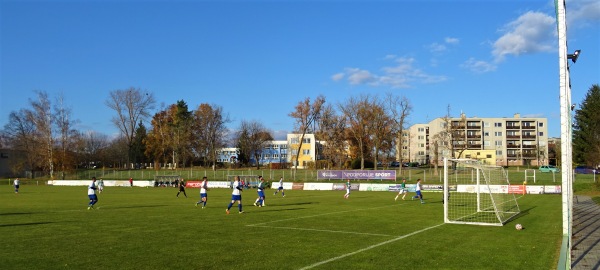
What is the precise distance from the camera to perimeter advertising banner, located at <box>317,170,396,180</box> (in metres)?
57.7

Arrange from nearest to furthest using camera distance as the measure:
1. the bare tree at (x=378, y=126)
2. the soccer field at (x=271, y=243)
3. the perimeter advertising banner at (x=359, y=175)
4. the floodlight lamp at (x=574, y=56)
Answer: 1. the soccer field at (x=271, y=243)
2. the floodlight lamp at (x=574, y=56)
3. the perimeter advertising banner at (x=359, y=175)
4. the bare tree at (x=378, y=126)

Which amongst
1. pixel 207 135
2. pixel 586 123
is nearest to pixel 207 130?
pixel 207 135

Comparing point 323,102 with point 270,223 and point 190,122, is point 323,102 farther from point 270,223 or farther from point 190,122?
point 270,223

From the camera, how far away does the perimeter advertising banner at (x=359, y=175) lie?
2270 inches

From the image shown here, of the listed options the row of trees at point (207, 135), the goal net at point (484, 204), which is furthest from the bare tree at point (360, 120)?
the goal net at point (484, 204)

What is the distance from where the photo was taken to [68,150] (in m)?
86.0

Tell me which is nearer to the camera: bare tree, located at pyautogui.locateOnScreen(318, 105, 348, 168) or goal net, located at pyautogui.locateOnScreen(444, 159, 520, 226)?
goal net, located at pyautogui.locateOnScreen(444, 159, 520, 226)

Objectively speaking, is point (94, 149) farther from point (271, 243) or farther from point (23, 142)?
point (271, 243)

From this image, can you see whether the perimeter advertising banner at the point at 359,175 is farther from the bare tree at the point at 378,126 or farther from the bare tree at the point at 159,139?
the bare tree at the point at 159,139

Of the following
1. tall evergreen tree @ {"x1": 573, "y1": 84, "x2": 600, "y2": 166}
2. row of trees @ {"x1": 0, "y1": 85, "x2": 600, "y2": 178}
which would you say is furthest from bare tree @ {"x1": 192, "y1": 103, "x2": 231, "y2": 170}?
tall evergreen tree @ {"x1": 573, "y1": 84, "x2": 600, "y2": 166}

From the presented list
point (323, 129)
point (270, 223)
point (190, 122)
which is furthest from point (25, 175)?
point (270, 223)

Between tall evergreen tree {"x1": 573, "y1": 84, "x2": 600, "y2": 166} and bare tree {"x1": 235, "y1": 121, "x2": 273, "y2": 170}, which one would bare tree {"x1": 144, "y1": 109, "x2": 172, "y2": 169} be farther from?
tall evergreen tree {"x1": 573, "y1": 84, "x2": 600, "y2": 166}

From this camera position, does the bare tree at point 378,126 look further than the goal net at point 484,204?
Yes

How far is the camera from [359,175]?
59125 millimetres
